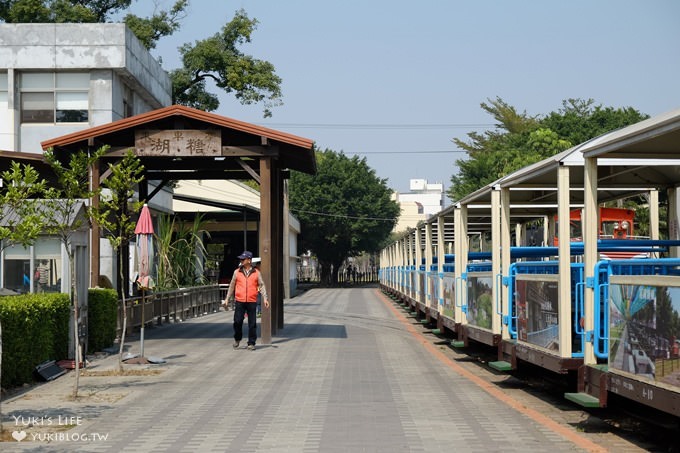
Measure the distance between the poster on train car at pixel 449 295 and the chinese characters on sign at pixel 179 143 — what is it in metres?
5.39

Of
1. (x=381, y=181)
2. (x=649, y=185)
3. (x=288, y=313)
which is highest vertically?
(x=381, y=181)

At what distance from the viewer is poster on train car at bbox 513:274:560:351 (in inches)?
436

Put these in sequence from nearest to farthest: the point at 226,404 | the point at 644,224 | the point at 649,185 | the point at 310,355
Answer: the point at 226,404
the point at 649,185
the point at 310,355
the point at 644,224

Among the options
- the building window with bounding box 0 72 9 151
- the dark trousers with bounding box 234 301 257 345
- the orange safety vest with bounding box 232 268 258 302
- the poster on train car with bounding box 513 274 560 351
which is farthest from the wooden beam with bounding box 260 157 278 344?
the building window with bounding box 0 72 9 151

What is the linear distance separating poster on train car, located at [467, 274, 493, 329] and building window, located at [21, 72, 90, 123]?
63.2 feet

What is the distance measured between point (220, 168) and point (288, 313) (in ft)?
39.7

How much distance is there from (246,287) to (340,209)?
61.6m

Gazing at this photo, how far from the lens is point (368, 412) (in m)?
11.0

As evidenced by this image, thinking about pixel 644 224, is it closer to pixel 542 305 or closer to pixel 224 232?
pixel 542 305

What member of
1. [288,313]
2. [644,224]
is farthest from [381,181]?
[644,224]

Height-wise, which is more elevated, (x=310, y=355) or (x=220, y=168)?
(x=220, y=168)

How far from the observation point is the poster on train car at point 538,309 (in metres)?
11.1

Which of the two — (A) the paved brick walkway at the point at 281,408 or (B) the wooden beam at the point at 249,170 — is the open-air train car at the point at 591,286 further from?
(B) the wooden beam at the point at 249,170

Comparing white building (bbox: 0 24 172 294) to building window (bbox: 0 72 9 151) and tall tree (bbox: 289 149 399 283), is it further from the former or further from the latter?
tall tree (bbox: 289 149 399 283)
